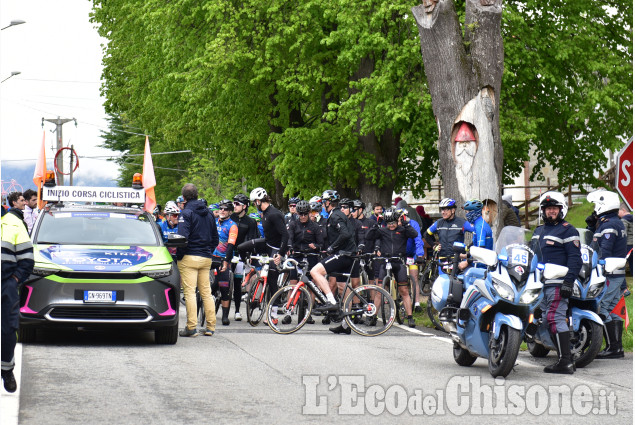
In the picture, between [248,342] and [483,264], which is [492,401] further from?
[248,342]

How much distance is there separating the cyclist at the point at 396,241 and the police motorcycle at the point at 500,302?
4.89m

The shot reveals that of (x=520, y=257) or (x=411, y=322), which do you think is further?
(x=411, y=322)

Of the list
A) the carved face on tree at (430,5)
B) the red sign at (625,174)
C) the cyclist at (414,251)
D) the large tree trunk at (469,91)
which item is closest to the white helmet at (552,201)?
the red sign at (625,174)

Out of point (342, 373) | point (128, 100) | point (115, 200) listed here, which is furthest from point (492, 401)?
point (128, 100)

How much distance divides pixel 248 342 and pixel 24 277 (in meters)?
5.06

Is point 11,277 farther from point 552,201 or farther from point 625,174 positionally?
point 625,174

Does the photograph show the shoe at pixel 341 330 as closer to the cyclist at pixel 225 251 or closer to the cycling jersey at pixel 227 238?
the cyclist at pixel 225 251

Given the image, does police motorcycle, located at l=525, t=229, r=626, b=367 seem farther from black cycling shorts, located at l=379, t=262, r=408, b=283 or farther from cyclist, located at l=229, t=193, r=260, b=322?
cyclist, located at l=229, t=193, r=260, b=322

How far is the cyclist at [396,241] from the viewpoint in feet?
52.5

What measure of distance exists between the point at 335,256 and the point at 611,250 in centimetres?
394

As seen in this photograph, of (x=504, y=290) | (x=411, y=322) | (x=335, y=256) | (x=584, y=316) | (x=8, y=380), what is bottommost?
(x=411, y=322)

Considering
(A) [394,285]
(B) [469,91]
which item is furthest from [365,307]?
(B) [469,91]

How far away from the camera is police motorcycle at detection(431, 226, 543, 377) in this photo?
1001 cm

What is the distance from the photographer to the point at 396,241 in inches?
640
